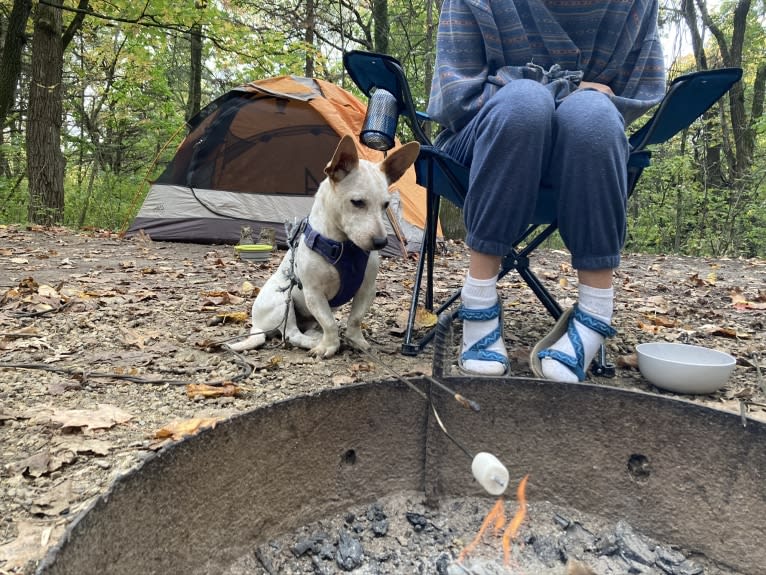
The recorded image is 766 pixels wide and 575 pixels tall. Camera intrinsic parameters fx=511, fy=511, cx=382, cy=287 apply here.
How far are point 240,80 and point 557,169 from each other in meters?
12.1

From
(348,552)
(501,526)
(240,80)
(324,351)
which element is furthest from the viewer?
(240,80)

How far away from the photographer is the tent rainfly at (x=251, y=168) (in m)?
6.03

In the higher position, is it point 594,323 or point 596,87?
point 596,87

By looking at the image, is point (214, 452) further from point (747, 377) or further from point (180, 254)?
point (180, 254)

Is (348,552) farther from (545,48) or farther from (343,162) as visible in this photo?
(545,48)

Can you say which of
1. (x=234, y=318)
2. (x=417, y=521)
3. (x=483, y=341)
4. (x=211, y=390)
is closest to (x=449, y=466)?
(x=417, y=521)

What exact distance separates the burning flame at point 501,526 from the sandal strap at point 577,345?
17.1 inches

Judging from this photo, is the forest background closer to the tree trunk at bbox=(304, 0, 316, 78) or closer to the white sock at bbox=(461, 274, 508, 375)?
the tree trunk at bbox=(304, 0, 316, 78)

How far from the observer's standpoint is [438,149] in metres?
1.99

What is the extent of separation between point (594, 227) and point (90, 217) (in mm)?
12162

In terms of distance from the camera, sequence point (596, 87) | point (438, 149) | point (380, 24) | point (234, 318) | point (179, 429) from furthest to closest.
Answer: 1. point (380, 24)
2. point (234, 318)
3. point (438, 149)
4. point (596, 87)
5. point (179, 429)

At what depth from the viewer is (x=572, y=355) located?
158 centimetres

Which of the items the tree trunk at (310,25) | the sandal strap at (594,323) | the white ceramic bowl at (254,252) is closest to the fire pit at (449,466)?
the sandal strap at (594,323)

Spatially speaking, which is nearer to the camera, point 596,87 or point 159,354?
point 596,87
